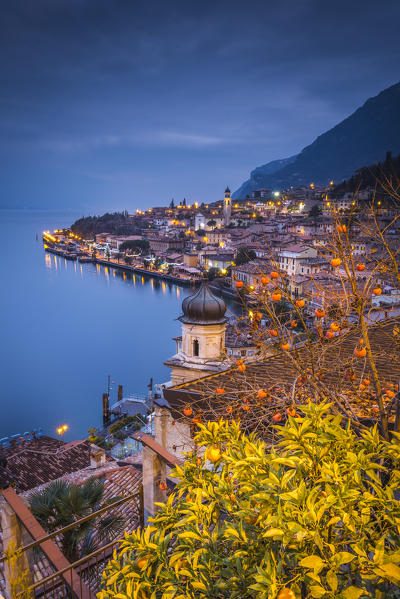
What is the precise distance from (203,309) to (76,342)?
33.0m

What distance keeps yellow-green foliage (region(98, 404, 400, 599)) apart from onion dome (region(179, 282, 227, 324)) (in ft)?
31.9

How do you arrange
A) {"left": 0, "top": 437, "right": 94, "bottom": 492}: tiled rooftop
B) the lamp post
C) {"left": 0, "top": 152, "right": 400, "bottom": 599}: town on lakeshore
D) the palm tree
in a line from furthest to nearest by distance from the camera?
the lamp post
{"left": 0, "top": 437, "right": 94, "bottom": 492}: tiled rooftop
the palm tree
{"left": 0, "top": 152, "right": 400, "bottom": 599}: town on lakeshore

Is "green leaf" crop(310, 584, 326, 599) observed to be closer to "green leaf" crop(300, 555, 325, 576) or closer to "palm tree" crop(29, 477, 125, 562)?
"green leaf" crop(300, 555, 325, 576)

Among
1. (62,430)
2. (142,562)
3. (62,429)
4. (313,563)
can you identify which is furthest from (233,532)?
(62,430)

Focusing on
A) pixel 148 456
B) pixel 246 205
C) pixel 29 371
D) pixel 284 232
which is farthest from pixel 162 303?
pixel 246 205

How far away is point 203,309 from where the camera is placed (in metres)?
11.7

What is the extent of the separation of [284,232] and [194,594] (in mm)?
72782

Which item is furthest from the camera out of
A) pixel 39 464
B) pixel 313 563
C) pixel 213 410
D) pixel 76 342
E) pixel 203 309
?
pixel 76 342

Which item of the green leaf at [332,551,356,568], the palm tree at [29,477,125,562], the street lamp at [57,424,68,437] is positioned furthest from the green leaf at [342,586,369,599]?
the street lamp at [57,424,68,437]

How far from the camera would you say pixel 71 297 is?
60.5 metres

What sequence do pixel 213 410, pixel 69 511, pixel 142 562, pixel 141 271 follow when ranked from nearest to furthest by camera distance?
pixel 142 562
pixel 69 511
pixel 213 410
pixel 141 271

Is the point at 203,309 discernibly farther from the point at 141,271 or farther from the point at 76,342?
the point at 141,271

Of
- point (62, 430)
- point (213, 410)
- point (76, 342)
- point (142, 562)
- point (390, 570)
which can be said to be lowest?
point (76, 342)

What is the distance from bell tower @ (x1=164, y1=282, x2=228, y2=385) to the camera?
38.3 feet
